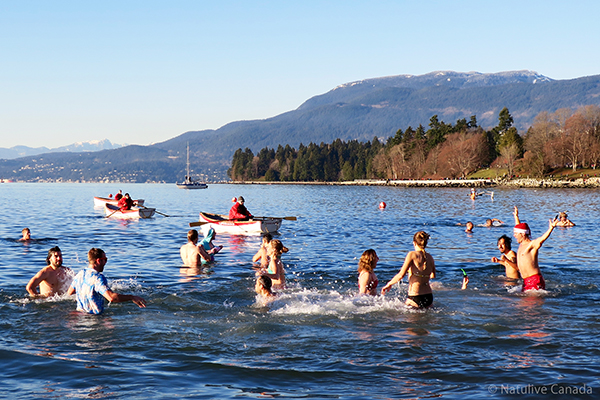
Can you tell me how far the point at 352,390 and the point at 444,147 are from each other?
6335 inches

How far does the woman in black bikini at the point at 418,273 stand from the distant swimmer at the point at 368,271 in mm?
1159

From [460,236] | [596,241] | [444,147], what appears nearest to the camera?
[596,241]

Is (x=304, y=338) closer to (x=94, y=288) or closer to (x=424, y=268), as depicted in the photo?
(x=424, y=268)

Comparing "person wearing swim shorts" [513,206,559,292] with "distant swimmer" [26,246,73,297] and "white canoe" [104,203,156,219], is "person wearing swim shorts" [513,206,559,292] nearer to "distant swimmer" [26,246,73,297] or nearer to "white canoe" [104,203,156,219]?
"distant swimmer" [26,246,73,297]

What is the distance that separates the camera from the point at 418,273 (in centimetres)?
1184

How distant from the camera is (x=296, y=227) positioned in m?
38.0

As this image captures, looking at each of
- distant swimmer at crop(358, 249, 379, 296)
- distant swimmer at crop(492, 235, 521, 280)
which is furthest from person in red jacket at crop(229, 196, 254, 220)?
distant swimmer at crop(358, 249, 379, 296)

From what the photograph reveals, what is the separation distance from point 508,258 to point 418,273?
581cm

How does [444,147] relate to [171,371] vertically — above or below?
above

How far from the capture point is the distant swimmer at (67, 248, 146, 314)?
1057 cm

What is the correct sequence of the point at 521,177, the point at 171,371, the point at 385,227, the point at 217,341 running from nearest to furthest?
the point at 171,371 → the point at 217,341 → the point at 385,227 → the point at 521,177

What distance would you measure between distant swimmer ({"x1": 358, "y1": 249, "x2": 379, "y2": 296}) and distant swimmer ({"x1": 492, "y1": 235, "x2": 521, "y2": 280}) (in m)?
4.26

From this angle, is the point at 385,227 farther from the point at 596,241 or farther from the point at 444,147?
the point at 444,147

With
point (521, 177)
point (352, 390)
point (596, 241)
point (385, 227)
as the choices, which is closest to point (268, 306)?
point (352, 390)
